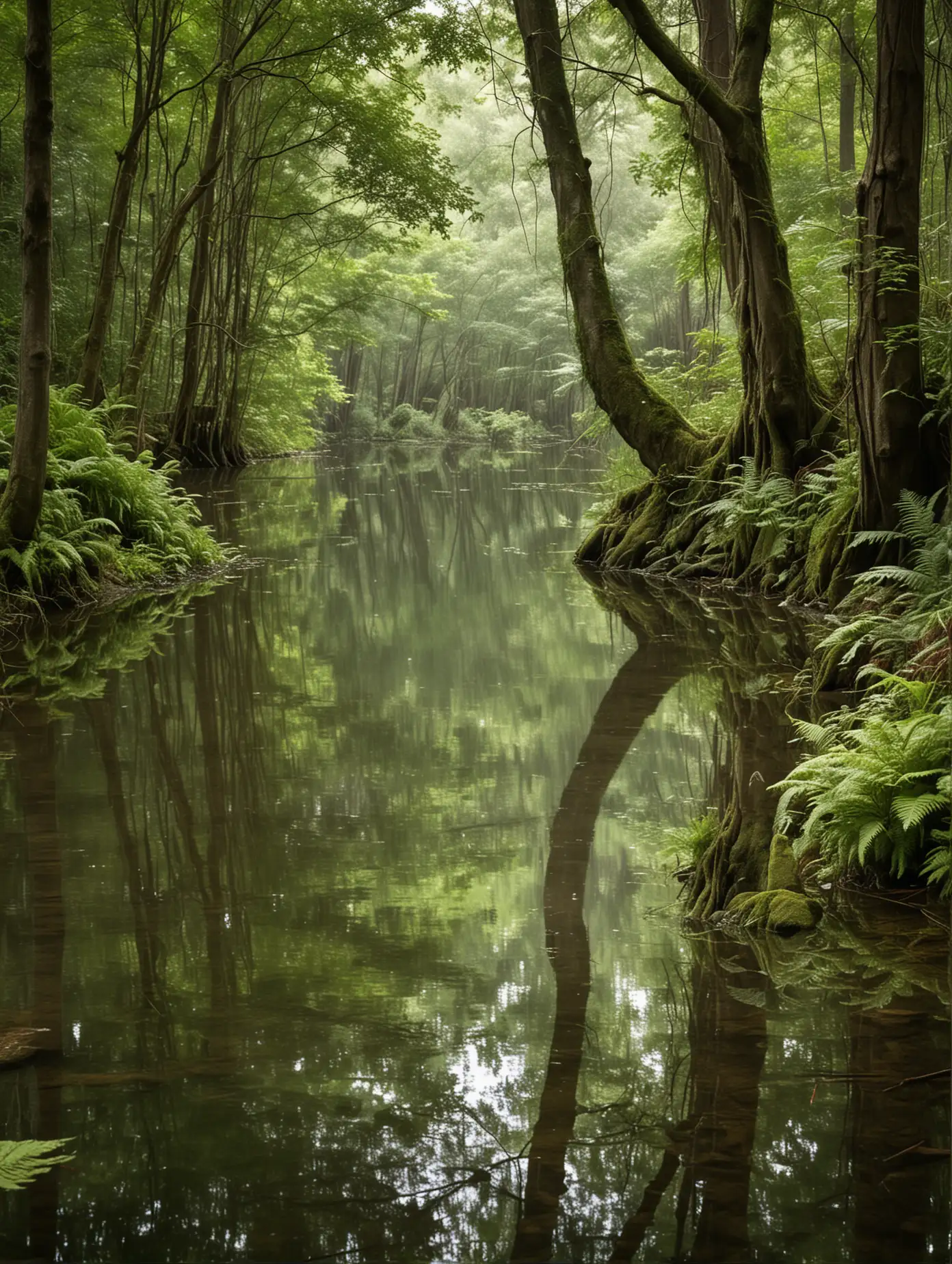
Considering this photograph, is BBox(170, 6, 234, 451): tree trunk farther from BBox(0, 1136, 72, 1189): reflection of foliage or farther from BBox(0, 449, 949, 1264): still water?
BBox(0, 1136, 72, 1189): reflection of foliage

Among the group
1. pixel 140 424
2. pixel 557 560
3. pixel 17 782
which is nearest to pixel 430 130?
pixel 140 424

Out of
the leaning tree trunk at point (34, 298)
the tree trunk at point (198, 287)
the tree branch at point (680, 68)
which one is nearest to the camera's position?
the tree branch at point (680, 68)

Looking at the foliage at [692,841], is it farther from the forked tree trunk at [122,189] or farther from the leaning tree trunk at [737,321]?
the forked tree trunk at [122,189]

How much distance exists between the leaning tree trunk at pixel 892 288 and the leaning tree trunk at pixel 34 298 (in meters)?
5.33

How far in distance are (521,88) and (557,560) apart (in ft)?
14.8

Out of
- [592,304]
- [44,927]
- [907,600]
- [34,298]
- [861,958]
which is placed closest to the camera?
[861,958]

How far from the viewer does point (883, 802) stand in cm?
368

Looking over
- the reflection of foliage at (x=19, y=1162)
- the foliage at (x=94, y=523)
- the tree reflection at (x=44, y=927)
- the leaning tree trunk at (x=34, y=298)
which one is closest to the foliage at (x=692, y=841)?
the tree reflection at (x=44, y=927)

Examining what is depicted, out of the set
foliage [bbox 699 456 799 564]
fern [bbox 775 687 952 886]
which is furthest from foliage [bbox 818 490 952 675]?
foliage [bbox 699 456 799 564]

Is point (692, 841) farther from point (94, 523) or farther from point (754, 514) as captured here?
point (94, 523)

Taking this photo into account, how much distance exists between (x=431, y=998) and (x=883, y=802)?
159cm

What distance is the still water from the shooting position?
7.00 feet

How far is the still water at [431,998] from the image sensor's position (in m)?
2.13

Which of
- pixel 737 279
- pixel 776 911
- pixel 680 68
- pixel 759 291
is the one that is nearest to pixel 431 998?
pixel 776 911
